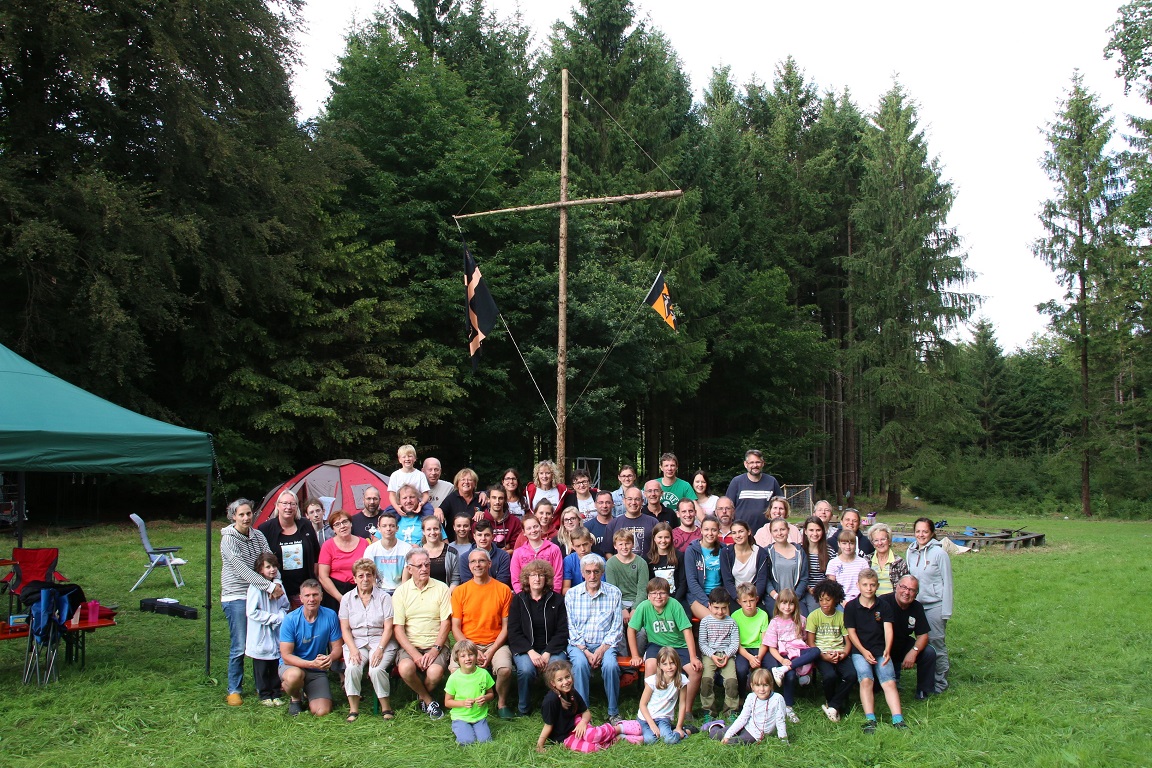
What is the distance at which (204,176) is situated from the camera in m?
A: 16.4

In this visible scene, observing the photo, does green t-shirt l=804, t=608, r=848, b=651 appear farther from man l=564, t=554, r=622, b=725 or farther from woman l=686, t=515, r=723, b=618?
man l=564, t=554, r=622, b=725

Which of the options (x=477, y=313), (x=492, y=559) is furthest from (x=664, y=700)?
(x=477, y=313)

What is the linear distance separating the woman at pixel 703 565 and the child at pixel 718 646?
0.99ft

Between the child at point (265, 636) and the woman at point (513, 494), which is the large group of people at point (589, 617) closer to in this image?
the child at point (265, 636)

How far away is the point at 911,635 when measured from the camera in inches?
235

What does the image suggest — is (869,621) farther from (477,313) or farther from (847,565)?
(477,313)

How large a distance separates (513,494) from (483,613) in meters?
1.39

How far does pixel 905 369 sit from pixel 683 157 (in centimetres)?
1106

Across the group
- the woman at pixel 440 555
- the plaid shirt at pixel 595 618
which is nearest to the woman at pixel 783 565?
the plaid shirt at pixel 595 618

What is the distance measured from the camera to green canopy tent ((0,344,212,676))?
19.0ft

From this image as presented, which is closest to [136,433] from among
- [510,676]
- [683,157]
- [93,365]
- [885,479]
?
[510,676]

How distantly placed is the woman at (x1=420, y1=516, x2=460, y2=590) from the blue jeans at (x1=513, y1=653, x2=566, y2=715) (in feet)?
2.56

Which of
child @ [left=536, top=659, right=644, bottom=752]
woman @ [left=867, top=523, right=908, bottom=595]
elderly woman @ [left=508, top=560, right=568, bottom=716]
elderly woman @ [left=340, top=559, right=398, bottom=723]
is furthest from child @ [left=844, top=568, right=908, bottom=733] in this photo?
elderly woman @ [left=340, top=559, right=398, bottom=723]

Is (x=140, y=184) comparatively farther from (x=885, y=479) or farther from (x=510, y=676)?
(x=885, y=479)
